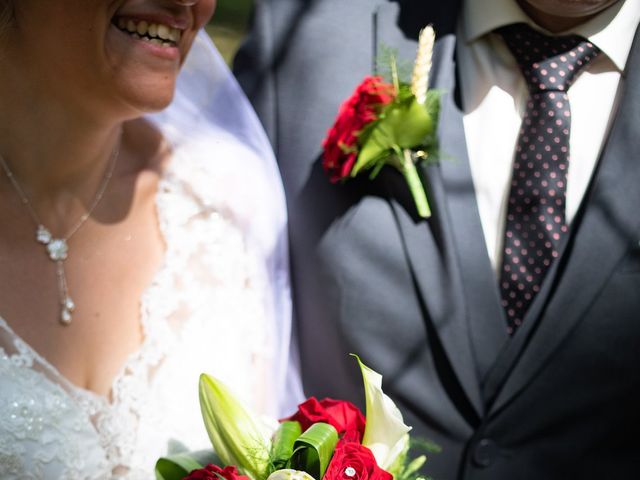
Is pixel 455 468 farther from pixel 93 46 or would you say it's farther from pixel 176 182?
pixel 93 46

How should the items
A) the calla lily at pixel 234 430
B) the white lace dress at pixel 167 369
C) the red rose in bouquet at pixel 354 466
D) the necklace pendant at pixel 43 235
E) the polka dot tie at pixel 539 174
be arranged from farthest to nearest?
the polka dot tie at pixel 539 174, the necklace pendant at pixel 43 235, the white lace dress at pixel 167 369, the calla lily at pixel 234 430, the red rose in bouquet at pixel 354 466

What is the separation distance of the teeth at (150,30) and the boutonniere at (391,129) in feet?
1.79

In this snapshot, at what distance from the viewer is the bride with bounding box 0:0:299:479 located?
207cm

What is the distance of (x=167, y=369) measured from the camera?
2320 mm

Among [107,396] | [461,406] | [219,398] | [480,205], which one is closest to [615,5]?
[480,205]

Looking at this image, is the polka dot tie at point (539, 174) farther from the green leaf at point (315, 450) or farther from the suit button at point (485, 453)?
the green leaf at point (315, 450)

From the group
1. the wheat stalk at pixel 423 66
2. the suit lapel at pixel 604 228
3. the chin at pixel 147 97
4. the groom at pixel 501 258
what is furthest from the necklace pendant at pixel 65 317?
the suit lapel at pixel 604 228

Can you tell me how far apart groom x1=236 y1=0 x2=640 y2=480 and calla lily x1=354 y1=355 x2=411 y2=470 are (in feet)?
2.68

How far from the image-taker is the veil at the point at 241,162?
8.30 feet

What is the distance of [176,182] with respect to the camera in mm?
2545

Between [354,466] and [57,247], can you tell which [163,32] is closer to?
[57,247]

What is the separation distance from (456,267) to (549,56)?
63 cm

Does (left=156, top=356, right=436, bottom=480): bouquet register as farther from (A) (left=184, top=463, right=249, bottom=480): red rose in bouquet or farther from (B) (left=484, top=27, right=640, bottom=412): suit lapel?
(B) (left=484, top=27, right=640, bottom=412): suit lapel

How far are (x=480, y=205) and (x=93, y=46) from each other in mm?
A: 1109
